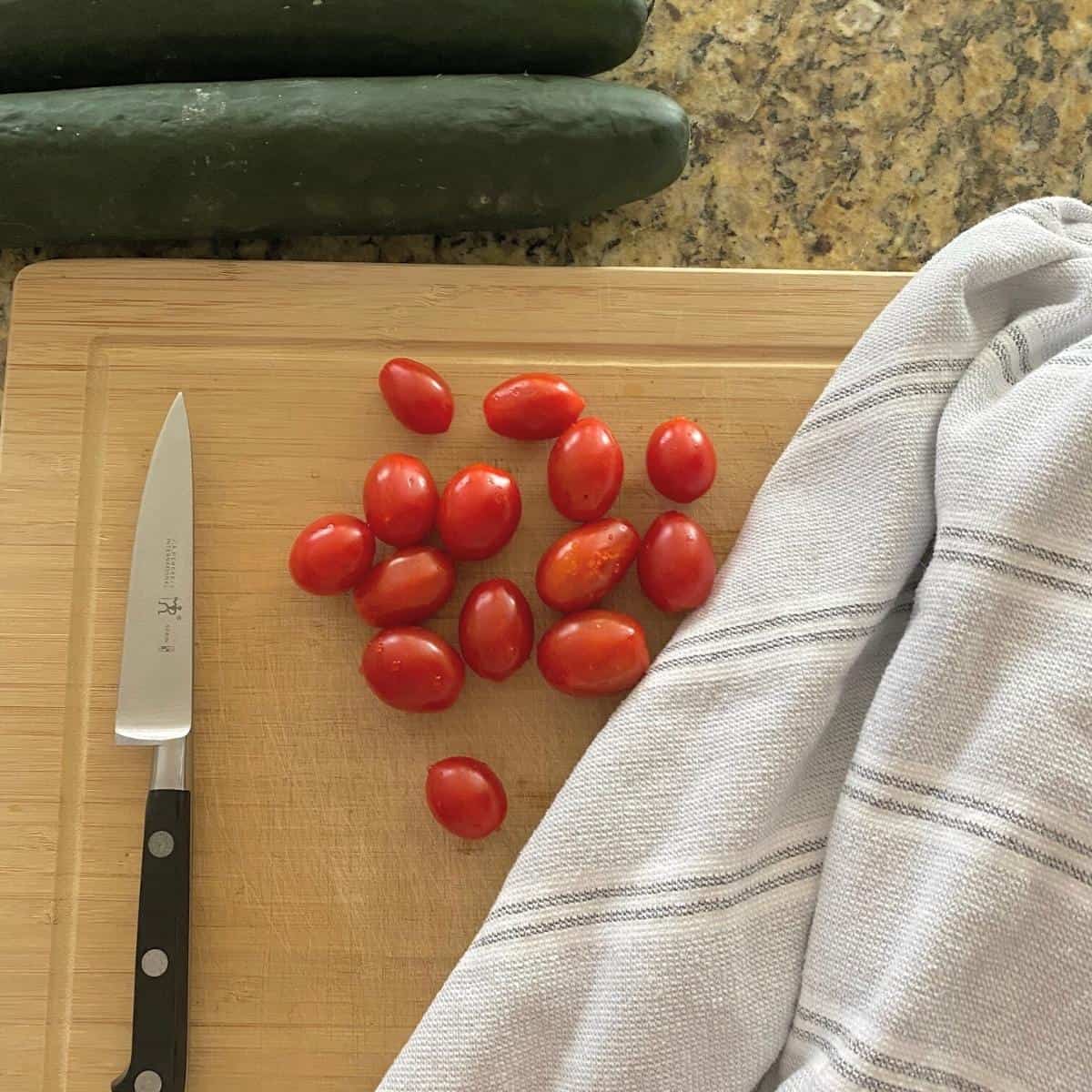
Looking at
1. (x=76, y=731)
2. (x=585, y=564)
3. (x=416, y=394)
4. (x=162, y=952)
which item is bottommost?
(x=162, y=952)

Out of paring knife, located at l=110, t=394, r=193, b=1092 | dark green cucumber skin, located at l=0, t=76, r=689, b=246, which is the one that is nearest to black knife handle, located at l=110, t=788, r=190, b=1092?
paring knife, located at l=110, t=394, r=193, b=1092

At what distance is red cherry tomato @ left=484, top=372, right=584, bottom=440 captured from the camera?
1.07 meters

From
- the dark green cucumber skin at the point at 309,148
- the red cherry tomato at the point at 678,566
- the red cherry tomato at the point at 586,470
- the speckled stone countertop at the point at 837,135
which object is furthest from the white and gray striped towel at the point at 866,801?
the dark green cucumber skin at the point at 309,148

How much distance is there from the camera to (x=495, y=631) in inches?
40.6

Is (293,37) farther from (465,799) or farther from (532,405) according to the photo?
(465,799)

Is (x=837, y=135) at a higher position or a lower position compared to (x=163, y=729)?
higher

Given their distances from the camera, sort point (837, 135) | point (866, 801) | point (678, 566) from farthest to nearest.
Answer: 1. point (837, 135)
2. point (678, 566)
3. point (866, 801)

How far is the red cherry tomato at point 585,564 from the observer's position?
1.04m

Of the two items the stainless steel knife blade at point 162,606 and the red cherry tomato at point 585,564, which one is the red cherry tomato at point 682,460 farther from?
the stainless steel knife blade at point 162,606

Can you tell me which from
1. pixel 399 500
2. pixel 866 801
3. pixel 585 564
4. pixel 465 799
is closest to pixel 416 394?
pixel 399 500

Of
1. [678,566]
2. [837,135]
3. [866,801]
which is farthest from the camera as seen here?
[837,135]

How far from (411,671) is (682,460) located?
322 mm

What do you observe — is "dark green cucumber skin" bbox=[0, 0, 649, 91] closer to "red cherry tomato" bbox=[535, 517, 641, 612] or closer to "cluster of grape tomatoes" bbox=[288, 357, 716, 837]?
"cluster of grape tomatoes" bbox=[288, 357, 716, 837]

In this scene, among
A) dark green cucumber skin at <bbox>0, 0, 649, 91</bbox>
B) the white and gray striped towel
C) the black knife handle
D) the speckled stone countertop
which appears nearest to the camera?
the white and gray striped towel
